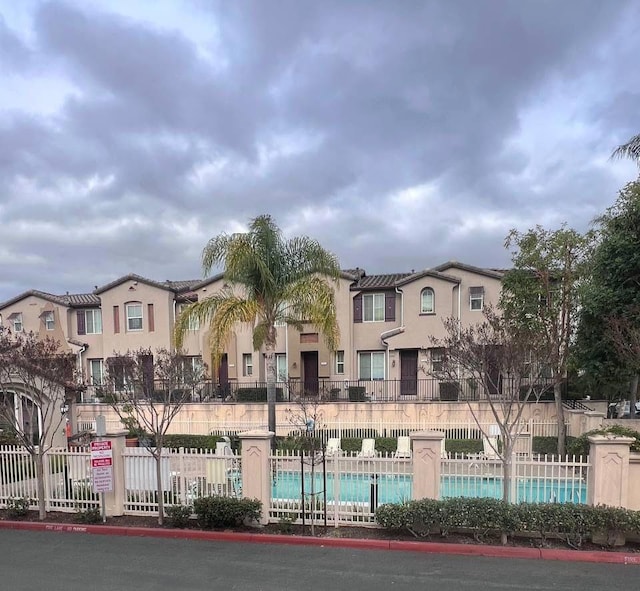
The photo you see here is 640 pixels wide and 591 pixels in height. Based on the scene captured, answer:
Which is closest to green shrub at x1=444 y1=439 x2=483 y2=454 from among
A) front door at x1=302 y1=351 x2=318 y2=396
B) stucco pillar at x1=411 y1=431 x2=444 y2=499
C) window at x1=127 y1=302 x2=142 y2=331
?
stucco pillar at x1=411 y1=431 x2=444 y2=499

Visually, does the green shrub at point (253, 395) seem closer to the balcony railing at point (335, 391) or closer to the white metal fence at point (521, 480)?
the balcony railing at point (335, 391)

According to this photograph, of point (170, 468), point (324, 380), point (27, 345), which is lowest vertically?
point (324, 380)

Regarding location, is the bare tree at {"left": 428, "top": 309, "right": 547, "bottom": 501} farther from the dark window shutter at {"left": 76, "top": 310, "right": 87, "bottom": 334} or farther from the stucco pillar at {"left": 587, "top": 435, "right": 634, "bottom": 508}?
the dark window shutter at {"left": 76, "top": 310, "right": 87, "bottom": 334}

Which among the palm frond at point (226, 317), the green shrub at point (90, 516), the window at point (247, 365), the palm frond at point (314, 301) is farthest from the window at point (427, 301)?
the green shrub at point (90, 516)

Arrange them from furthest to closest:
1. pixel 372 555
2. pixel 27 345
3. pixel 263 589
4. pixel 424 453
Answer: pixel 27 345 → pixel 424 453 → pixel 372 555 → pixel 263 589

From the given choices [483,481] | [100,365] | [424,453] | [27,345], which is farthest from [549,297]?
[100,365]

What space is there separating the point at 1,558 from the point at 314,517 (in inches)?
181

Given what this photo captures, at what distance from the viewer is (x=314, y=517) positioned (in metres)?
7.69

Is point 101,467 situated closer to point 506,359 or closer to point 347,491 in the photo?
point 347,491

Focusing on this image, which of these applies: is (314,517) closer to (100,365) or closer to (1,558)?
(1,558)

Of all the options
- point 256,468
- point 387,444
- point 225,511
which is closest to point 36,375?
point 225,511

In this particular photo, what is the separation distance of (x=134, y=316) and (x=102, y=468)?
21.3 meters

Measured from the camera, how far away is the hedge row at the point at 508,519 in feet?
21.8

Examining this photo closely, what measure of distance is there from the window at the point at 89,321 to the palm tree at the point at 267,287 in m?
15.4
